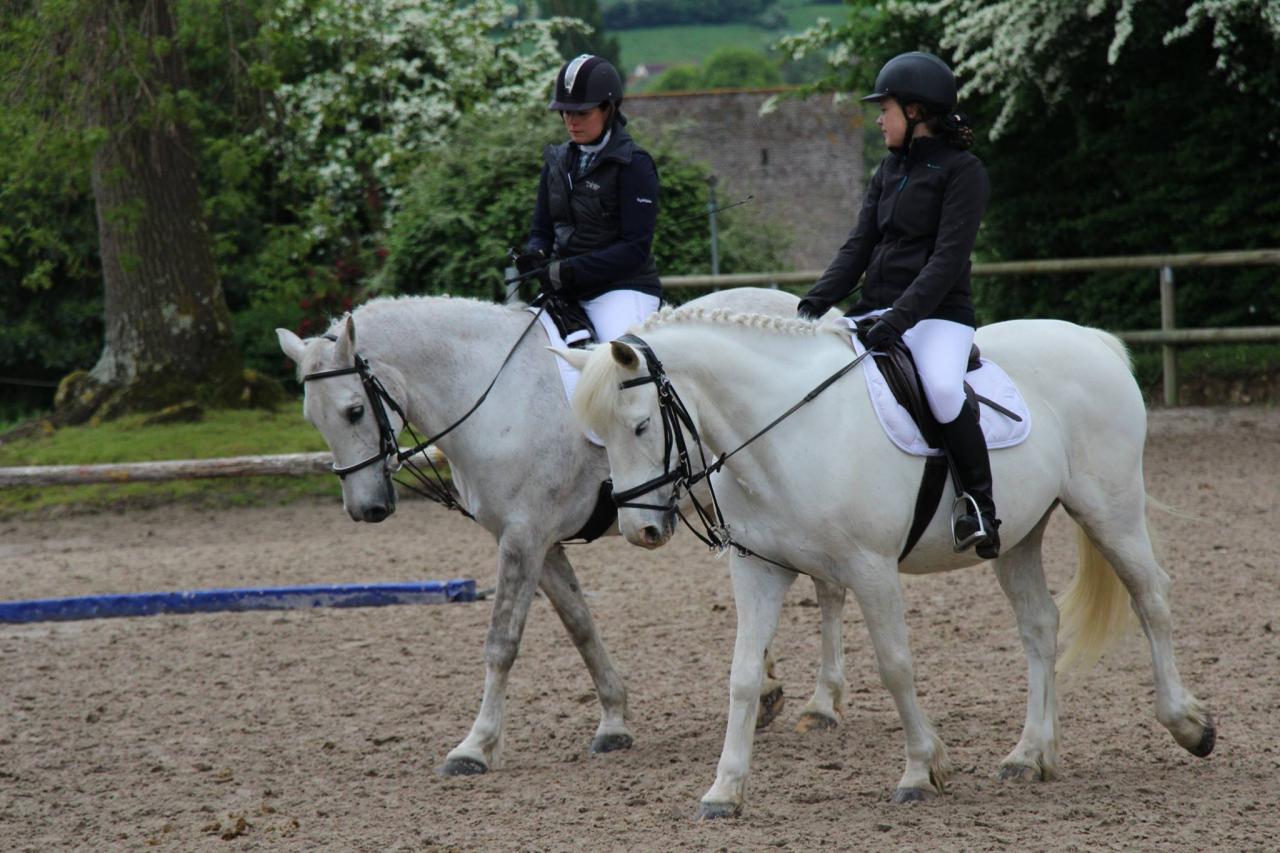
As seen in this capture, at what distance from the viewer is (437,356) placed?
4996mm

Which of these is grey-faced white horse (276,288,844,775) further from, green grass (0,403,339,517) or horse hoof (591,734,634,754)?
green grass (0,403,339,517)

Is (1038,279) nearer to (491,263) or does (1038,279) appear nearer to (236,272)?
(491,263)

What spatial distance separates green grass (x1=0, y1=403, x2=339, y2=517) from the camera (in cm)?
1101

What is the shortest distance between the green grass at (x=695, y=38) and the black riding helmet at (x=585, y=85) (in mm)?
89033

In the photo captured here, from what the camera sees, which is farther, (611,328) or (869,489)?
(611,328)

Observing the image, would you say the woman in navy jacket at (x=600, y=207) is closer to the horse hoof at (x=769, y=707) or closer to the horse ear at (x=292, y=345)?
the horse ear at (x=292, y=345)

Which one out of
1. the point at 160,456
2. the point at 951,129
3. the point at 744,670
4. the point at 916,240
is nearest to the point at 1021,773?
the point at 744,670

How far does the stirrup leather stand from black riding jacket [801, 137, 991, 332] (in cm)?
55

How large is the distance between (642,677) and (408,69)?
42.0 ft

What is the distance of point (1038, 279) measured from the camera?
547 inches


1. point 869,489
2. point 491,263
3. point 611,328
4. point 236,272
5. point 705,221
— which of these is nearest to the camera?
point 869,489

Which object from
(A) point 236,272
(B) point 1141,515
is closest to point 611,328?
(B) point 1141,515

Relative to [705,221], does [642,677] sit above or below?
below

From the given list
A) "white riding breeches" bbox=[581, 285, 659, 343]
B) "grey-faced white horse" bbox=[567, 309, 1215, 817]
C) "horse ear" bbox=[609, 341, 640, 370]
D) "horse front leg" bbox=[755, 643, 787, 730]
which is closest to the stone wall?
"white riding breeches" bbox=[581, 285, 659, 343]
